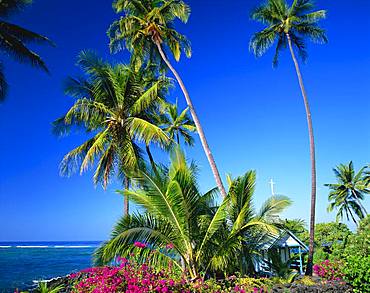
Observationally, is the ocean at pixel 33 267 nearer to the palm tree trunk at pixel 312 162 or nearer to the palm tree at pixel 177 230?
the palm tree at pixel 177 230

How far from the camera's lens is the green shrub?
868cm

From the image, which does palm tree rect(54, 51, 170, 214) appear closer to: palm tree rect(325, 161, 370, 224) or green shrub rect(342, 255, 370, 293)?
green shrub rect(342, 255, 370, 293)

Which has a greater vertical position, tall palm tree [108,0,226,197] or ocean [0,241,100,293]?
tall palm tree [108,0,226,197]

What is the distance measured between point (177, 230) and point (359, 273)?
15.4 feet

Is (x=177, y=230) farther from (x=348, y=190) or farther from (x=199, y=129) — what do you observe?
(x=348, y=190)

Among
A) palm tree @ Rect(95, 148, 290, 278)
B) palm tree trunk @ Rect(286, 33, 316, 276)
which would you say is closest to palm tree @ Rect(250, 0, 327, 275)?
palm tree trunk @ Rect(286, 33, 316, 276)

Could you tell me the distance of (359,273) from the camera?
8.87 metres

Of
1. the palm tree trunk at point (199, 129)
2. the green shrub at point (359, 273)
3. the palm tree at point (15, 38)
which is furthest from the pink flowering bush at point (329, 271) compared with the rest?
the palm tree at point (15, 38)

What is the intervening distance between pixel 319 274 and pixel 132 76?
1070cm

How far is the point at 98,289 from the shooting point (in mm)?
6297

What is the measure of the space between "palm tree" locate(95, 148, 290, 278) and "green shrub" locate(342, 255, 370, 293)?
235 centimetres

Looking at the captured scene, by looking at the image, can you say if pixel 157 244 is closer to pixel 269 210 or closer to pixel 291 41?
pixel 269 210

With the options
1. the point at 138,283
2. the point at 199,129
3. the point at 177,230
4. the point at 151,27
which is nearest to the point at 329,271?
the point at 177,230

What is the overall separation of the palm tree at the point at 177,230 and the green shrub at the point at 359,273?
2.35 m
